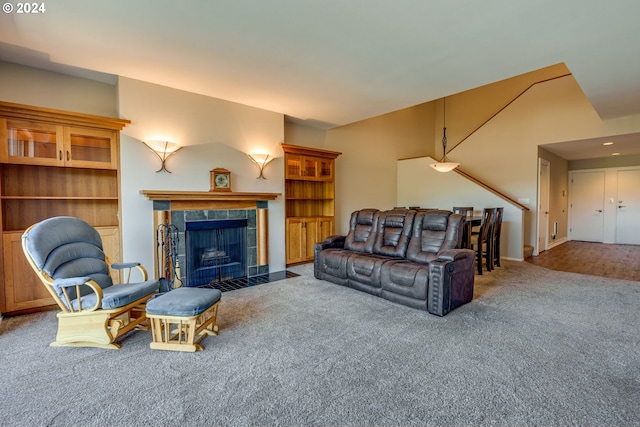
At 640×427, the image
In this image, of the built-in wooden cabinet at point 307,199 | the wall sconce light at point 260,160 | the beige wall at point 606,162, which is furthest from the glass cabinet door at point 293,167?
the beige wall at point 606,162

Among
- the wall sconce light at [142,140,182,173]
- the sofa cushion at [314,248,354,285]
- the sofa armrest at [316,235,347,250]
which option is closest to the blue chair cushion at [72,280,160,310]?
the wall sconce light at [142,140,182,173]

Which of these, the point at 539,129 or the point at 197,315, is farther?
the point at 539,129

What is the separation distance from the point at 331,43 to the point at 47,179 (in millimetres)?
3856

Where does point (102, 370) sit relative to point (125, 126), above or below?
below

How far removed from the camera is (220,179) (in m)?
4.77

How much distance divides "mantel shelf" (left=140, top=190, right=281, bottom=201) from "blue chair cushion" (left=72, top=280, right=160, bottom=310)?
1.49m

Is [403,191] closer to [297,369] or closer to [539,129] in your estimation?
[539,129]

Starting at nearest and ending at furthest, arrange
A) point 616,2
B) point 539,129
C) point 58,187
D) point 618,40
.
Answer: point 616,2 < point 618,40 < point 58,187 < point 539,129

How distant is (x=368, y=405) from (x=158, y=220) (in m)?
3.61

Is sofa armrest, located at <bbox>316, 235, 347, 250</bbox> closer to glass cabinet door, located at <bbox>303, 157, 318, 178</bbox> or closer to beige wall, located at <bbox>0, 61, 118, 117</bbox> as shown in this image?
glass cabinet door, located at <bbox>303, 157, 318, 178</bbox>

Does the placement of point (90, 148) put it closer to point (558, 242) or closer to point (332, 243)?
point (332, 243)

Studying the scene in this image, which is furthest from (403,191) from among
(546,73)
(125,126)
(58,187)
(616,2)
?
(58,187)

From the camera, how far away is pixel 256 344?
2619 mm

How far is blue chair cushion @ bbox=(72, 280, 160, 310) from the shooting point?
2551mm
